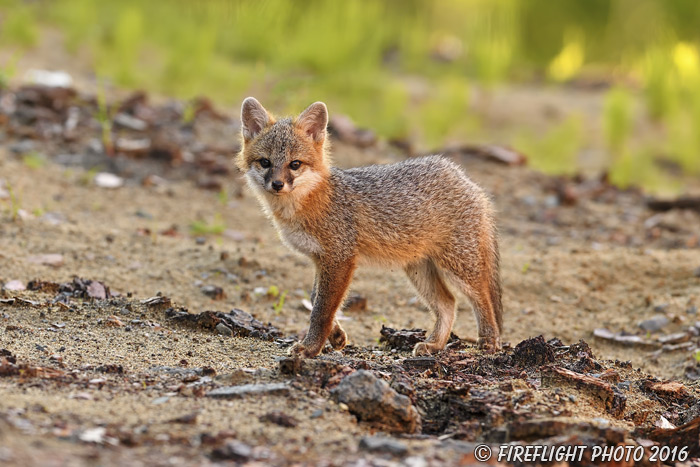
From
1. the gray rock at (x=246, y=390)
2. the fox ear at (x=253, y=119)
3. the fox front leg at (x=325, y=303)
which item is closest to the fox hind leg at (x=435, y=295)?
the fox front leg at (x=325, y=303)

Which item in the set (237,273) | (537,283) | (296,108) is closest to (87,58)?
(296,108)

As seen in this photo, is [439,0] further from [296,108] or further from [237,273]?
[237,273]

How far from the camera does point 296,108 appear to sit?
9.87 metres

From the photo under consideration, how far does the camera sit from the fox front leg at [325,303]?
5016mm

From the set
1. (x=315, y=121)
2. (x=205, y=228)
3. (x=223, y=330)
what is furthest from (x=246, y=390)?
(x=205, y=228)

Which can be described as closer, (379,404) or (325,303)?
(379,404)

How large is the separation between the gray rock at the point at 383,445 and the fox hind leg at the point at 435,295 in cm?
229

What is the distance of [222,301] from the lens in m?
6.42

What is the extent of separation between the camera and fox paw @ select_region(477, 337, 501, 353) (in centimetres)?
558

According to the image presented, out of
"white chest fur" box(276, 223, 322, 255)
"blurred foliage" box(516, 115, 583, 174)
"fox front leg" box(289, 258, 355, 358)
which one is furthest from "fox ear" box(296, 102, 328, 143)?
"blurred foliage" box(516, 115, 583, 174)

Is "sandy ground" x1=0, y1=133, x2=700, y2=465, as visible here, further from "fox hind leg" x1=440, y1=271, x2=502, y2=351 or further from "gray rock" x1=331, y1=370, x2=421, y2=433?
"fox hind leg" x1=440, y1=271, x2=502, y2=351

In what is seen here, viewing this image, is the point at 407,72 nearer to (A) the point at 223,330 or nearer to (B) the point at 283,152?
(B) the point at 283,152

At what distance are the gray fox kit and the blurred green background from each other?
3.74m

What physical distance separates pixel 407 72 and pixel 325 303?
36.9ft
